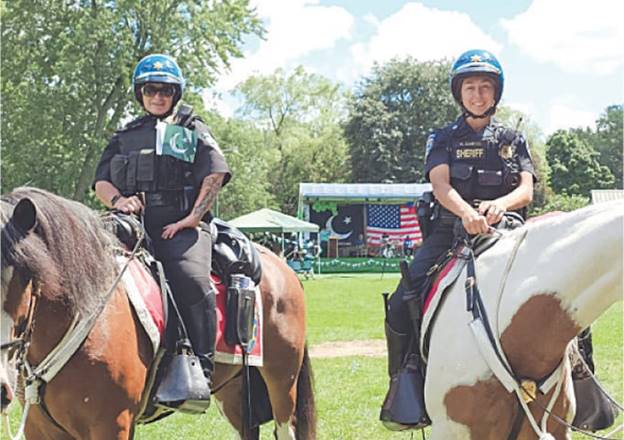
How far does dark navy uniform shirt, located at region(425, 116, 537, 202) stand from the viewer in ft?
13.6

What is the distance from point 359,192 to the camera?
37.6m

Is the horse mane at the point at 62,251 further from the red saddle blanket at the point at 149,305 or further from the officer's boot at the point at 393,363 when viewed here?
the officer's boot at the point at 393,363

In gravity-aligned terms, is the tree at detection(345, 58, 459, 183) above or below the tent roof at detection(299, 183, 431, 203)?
above

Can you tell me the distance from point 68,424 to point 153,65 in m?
2.36

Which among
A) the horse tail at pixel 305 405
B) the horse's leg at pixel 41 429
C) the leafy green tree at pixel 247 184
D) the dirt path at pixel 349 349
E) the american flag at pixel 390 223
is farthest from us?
the leafy green tree at pixel 247 184

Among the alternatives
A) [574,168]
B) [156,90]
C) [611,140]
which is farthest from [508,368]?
[611,140]

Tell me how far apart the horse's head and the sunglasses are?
170cm

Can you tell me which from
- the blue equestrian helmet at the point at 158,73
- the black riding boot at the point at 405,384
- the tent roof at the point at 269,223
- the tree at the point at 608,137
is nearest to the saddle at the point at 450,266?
the black riding boot at the point at 405,384

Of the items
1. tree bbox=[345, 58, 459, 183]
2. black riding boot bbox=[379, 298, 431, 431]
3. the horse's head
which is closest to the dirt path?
black riding boot bbox=[379, 298, 431, 431]

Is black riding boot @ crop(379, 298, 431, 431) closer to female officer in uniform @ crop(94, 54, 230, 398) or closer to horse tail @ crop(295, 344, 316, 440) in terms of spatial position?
female officer in uniform @ crop(94, 54, 230, 398)

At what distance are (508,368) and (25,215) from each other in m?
2.33

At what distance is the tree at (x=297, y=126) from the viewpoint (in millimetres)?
56531

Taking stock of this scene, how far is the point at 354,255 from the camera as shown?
3909cm

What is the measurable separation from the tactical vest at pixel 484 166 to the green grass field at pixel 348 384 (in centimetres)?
342
